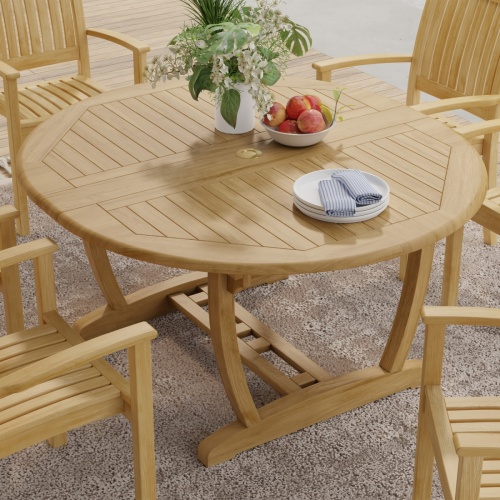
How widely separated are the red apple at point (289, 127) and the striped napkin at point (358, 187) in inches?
11.0

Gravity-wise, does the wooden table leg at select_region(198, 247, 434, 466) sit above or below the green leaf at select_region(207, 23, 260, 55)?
below

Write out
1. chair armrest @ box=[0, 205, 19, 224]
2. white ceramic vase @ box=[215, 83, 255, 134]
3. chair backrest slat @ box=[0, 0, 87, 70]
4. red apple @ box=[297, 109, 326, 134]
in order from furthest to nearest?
chair backrest slat @ box=[0, 0, 87, 70], white ceramic vase @ box=[215, 83, 255, 134], red apple @ box=[297, 109, 326, 134], chair armrest @ box=[0, 205, 19, 224]

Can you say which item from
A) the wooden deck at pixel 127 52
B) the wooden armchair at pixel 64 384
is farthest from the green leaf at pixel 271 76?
the wooden deck at pixel 127 52

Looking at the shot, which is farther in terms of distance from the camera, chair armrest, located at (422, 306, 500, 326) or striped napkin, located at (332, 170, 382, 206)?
striped napkin, located at (332, 170, 382, 206)

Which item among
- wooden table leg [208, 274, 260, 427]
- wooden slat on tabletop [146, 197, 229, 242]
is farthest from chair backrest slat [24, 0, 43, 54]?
wooden table leg [208, 274, 260, 427]

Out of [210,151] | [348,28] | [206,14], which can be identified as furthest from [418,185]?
[348,28]

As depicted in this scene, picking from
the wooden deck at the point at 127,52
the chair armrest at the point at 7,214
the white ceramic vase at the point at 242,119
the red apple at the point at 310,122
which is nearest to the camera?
the chair armrest at the point at 7,214

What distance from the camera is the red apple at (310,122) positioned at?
114 inches

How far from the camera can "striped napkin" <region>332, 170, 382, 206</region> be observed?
100 inches

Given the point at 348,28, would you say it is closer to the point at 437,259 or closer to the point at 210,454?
Answer: the point at 437,259

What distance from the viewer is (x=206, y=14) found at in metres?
2.94

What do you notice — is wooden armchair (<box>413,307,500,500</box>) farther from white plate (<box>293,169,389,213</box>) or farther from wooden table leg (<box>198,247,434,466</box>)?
wooden table leg (<box>198,247,434,466</box>)

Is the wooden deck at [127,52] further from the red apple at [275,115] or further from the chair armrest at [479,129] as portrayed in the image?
the red apple at [275,115]

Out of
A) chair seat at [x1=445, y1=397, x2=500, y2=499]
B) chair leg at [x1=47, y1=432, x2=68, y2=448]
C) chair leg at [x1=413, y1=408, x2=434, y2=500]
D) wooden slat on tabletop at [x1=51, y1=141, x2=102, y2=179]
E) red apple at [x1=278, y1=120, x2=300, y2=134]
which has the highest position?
red apple at [x1=278, y1=120, x2=300, y2=134]
